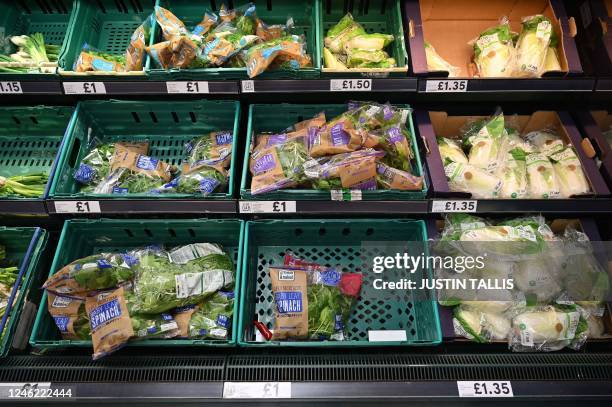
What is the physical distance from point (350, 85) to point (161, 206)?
102 cm

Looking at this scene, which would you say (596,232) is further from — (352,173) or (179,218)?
(179,218)

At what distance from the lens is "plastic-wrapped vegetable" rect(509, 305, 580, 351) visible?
5.57 feet

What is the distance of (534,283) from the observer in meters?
1.81

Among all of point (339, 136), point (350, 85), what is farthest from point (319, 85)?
point (339, 136)

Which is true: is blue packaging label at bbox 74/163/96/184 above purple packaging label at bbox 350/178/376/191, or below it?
above

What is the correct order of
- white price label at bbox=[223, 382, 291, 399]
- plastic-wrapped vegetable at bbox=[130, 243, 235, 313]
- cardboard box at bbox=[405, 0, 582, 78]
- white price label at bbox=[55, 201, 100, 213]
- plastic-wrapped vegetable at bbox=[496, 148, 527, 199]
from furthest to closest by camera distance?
cardboard box at bbox=[405, 0, 582, 78], plastic-wrapped vegetable at bbox=[496, 148, 527, 199], white price label at bbox=[55, 201, 100, 213], plastic-wrapped vegetable at bbox=[130, 243, 235, 313], white price label at bbox=[223, 382, 291, 399]

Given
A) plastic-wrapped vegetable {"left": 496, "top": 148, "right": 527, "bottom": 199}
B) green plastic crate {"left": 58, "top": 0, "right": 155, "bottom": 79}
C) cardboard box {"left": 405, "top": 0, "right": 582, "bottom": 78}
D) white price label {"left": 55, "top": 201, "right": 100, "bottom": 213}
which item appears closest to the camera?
white price label {"left": 55, "top": 201, "right": 100, "bottom": 213}

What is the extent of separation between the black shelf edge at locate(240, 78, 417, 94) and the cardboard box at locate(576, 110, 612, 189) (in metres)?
0.95

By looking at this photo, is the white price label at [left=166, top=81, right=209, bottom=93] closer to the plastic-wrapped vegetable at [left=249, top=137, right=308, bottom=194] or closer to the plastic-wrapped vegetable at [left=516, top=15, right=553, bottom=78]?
the plastic-wrapped vegetable at [left=249, top=137, right=308, bottom=194]

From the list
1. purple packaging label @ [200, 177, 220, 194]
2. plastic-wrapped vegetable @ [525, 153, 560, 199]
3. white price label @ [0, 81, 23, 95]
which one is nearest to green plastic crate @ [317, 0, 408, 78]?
plastic-wrapped vegetable @ [525, 153, 560, 199]

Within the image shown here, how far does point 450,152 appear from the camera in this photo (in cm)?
211

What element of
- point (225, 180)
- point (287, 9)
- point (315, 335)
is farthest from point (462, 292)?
point (287, 9)

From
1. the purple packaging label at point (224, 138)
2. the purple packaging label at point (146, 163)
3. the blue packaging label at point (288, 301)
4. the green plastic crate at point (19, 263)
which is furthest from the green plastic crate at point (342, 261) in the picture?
the green plastic crate at point (19, 263)

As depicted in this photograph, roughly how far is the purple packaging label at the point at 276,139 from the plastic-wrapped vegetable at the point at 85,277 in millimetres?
888
